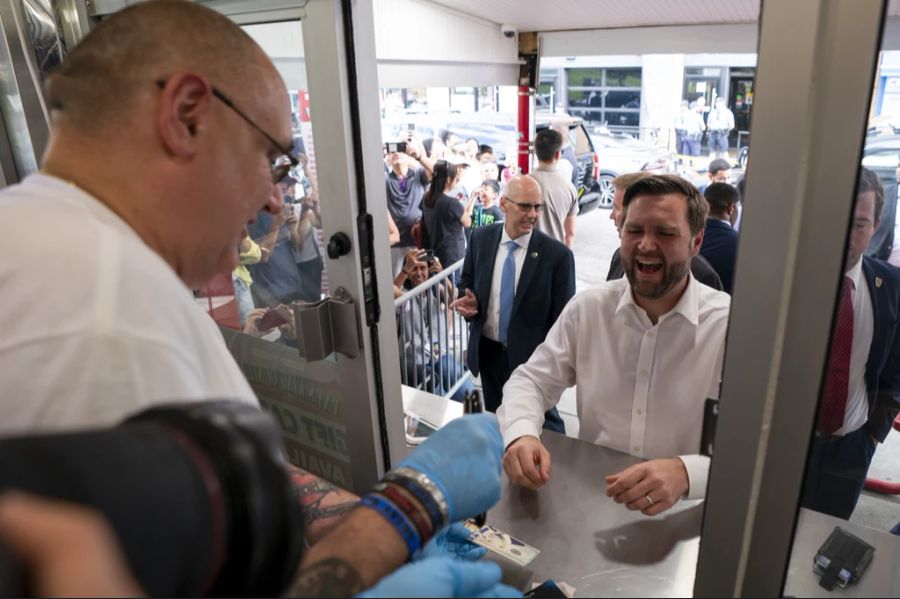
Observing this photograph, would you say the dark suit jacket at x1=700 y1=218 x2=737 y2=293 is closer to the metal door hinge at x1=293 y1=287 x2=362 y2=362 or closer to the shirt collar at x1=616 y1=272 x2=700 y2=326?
the shirt collar at x1=616 y1=272 x2=700 y2=326

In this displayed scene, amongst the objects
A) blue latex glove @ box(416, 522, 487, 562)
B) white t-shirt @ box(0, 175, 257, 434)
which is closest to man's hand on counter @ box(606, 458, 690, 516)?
blue latex glove @ box(416, 522, 487, 562)

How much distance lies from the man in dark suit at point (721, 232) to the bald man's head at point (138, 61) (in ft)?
8.11

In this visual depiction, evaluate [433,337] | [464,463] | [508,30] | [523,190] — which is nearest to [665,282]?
[464,463]

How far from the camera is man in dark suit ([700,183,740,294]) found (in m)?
3.05

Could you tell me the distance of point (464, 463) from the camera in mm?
1046

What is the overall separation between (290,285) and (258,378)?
40 centimetres

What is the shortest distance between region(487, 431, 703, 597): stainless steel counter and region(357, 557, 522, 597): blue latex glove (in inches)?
18.6

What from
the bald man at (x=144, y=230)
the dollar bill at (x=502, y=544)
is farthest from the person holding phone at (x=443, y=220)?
the bald man at (x=144, y=230)

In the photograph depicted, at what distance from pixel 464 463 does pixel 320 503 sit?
528mm

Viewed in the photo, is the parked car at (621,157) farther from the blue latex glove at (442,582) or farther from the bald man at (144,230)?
the blue latex glove at (442,582)

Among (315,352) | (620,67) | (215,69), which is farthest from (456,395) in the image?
(620,67)

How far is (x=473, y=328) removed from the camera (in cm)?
359

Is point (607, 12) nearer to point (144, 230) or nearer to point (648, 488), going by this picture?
point (648, 488)

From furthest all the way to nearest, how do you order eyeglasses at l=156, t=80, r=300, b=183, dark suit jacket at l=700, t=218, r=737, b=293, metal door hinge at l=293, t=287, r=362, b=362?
dark suit jacket at l=700, t=218, r=737, b=293 → metal door hinge at l=293, t=287, r=362, b=362 → eyeglasses at l=156, t=80, r=300, b=183
